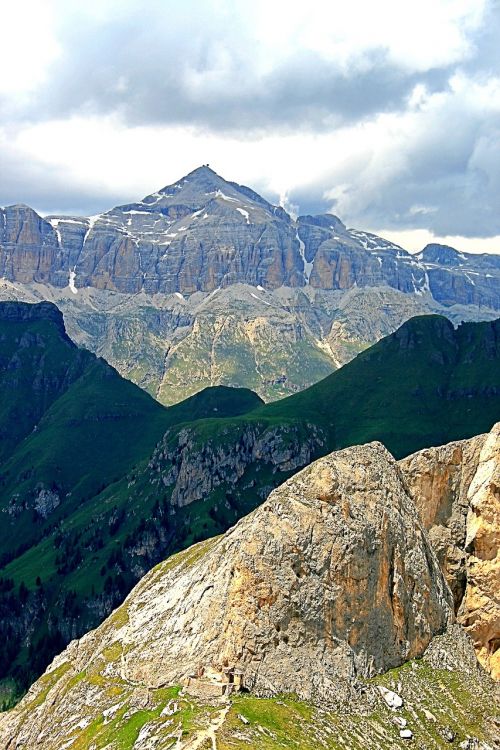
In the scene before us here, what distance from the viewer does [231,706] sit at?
81812 millimetres

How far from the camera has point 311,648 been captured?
3521 inches

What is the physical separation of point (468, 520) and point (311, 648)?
35082 millimetres

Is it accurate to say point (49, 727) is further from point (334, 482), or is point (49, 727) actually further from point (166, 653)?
point (334, 482)

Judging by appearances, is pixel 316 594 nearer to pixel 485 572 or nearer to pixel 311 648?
pixel 311 648

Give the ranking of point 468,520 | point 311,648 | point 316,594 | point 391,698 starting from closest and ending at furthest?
point 391,698 < point 311,648 < point 316,594 < point 468,520

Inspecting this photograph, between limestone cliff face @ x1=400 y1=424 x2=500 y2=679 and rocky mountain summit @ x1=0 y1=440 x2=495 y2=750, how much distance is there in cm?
300

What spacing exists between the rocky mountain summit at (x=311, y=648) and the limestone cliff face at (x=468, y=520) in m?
3.00

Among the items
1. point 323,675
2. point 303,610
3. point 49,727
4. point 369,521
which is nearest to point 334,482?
point 369,521

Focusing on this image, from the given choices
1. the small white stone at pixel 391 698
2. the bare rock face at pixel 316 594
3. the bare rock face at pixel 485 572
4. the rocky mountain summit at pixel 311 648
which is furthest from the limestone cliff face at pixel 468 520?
the small white stone at pixel 391 698

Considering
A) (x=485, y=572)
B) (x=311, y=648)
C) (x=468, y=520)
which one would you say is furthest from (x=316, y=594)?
(x=468, y=520)

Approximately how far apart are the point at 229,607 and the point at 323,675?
14503 mm

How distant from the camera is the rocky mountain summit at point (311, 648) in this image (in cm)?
8369

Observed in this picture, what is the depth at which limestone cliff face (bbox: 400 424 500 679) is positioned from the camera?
332 feet

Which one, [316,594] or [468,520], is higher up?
[468,520]
